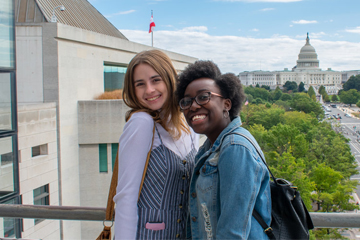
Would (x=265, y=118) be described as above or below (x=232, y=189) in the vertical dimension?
below

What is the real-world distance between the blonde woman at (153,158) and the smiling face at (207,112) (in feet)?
0.95

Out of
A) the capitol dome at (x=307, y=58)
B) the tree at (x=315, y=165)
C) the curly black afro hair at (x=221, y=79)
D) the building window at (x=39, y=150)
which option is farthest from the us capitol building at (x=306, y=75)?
the curly black afro hair at (x=221, y=79)

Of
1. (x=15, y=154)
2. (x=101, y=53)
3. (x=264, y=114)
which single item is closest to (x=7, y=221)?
(x=15, y=154)

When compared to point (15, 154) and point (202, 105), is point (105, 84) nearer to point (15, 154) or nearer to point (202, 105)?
point (15, 154)

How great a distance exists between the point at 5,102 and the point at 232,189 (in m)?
8.69

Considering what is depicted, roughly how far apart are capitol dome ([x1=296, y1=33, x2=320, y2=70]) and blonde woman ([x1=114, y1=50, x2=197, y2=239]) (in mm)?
184773

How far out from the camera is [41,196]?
14.4 metres

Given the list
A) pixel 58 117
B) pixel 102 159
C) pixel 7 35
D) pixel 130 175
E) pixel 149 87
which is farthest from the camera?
pixel 102 159

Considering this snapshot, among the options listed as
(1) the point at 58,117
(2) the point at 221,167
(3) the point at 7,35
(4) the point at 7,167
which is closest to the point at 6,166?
(4) the point at 7,167

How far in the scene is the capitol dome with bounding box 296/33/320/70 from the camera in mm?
173625

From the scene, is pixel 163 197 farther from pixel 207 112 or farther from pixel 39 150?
pixel 39 150

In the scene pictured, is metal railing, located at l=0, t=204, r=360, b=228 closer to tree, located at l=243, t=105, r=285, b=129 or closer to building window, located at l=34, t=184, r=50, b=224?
building window, located at l=34, t=184, r=50, b=224

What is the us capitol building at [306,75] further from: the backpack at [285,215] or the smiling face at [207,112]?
the backpack at [285,215]

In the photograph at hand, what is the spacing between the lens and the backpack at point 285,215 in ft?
6.07
